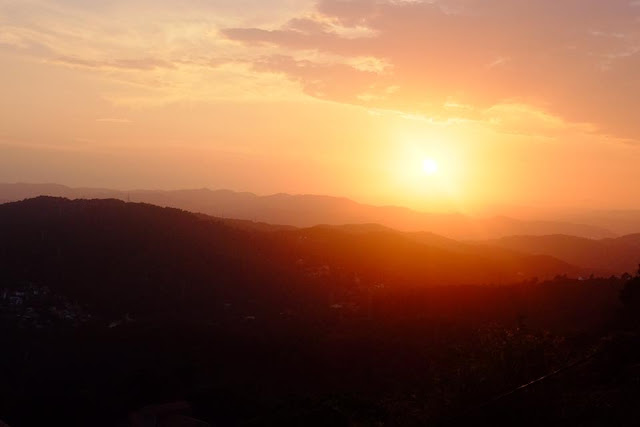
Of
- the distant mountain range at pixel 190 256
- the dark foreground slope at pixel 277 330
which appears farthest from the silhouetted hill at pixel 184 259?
the dark foreground slope at pixel 277 330

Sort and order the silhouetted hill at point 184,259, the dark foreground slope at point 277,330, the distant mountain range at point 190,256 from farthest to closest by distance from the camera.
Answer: the distant mountain range at point 190,256
the silhouetted hill at point 184,259
the dark foreground slope at point 277,330

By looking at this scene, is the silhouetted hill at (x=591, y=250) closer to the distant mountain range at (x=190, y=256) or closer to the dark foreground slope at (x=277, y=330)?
the distant mountain range at (x=190, y=256)

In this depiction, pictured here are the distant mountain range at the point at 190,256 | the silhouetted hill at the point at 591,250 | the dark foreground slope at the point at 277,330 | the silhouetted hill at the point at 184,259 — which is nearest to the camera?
the dark foreground slope at the point at 277,330

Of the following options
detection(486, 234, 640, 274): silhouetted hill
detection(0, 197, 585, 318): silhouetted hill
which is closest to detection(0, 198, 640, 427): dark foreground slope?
detection(0, 197, 585, 318): silhouetted hill

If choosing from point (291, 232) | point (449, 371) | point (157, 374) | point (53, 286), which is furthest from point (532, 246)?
Result: point (449, 371)

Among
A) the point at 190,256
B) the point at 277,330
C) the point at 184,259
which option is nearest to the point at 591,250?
the point at 190,256

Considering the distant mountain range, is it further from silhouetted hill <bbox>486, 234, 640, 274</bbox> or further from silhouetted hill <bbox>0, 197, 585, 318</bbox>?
silhouetted hill <bbox>486, 234, 640, 274</bbox>
